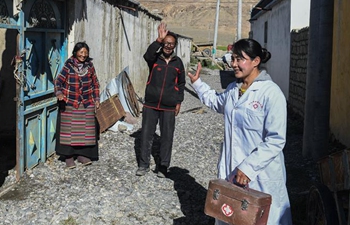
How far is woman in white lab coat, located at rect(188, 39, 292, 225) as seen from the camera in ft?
11.5

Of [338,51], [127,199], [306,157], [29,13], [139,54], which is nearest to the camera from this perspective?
[127,199]

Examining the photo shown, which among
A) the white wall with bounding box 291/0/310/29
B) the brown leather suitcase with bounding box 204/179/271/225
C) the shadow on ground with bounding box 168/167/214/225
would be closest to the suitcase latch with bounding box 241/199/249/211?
the brown leather suitcase with bounding box 204/179/271/225

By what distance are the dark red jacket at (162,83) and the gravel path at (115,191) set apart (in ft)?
3.15

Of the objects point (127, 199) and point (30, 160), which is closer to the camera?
point (127, 199)

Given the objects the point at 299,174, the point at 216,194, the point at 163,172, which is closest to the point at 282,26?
the point at 299,174

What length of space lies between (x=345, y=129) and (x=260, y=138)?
16.5 ft

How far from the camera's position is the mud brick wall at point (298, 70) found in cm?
1202

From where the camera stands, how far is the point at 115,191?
240 inches

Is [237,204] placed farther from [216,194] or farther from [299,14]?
[299,14]

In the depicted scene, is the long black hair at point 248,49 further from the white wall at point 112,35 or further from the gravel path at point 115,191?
the white wall at point 112,35

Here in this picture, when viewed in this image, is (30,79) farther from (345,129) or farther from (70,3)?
(345,129)

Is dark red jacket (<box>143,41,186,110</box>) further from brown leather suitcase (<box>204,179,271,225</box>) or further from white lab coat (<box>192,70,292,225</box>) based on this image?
brown leather suitcase (<box>204,179,271,225</box>)

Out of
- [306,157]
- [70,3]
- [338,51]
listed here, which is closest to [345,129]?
[306,157]

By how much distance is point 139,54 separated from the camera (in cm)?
1408
